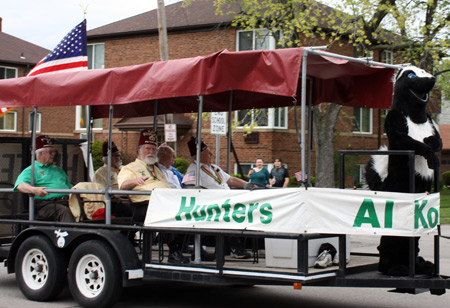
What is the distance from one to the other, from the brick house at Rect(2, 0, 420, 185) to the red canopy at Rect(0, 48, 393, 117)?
1625 cm

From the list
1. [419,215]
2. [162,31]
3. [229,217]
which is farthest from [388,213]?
[162,31]

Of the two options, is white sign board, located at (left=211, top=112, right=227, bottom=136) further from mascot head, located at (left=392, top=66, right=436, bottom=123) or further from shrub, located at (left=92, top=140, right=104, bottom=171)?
shrub, located at (left=92, top=140, right=104, bottom=171)

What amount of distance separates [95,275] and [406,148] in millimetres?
3541

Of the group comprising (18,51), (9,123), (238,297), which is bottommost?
(238,297)

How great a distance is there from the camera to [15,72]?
4284 centimetres

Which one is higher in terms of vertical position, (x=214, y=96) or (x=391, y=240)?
(x=214, y=96)

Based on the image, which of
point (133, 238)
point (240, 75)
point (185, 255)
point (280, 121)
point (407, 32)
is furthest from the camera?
point (280, 121)

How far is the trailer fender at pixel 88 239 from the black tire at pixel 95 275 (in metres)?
0.09

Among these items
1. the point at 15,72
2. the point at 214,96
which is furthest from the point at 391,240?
the point at 15,72

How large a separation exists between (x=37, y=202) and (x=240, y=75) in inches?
139

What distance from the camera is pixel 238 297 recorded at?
28.7 feet

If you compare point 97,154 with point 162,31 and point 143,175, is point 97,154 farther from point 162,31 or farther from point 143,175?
point 143,175

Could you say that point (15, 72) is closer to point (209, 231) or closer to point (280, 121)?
point (280, 121)

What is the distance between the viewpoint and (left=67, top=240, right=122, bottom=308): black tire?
7426 mm
